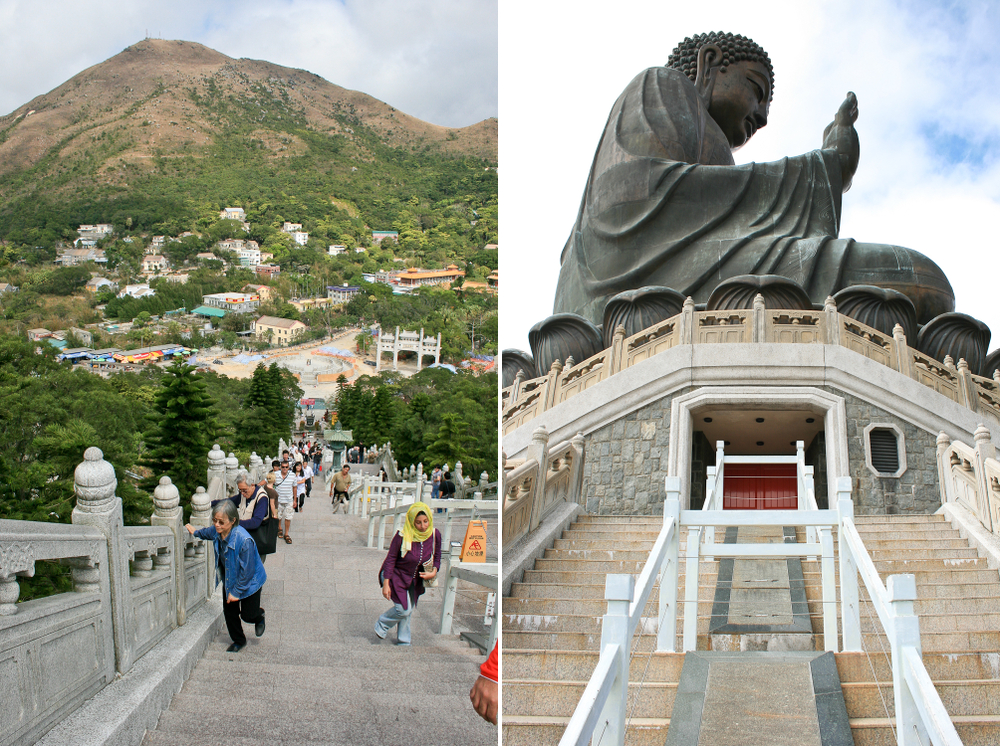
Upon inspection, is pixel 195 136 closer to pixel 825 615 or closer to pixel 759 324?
pixel 759 324

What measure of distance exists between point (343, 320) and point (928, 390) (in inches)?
1252

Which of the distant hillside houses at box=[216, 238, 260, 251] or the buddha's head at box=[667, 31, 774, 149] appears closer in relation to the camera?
the buddha's head at box=[667, 31, 774, 149]

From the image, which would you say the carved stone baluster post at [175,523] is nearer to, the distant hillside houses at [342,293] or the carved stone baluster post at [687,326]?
the carved stone baluster post at [687,326]

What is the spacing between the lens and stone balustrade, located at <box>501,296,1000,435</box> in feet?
26.8

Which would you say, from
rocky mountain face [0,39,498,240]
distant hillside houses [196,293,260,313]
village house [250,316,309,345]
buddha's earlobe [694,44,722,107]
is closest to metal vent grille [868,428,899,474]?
buddha's earlobe [694,44,722,107]

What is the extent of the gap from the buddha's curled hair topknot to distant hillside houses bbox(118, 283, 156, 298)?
2852 cm

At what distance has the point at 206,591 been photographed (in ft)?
16.3

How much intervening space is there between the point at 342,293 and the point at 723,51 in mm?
26716

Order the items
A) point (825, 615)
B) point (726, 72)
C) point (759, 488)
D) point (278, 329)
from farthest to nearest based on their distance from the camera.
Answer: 1. point (278, 329)
2. point (726, 72)
3. point (759, 488)
4. point (825, 615)

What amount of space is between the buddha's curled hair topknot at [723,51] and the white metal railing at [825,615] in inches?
518

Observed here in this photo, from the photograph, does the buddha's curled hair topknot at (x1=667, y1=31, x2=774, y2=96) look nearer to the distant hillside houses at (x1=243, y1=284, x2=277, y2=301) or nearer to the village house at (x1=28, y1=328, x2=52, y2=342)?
the village house at (x1=28, y1=328, x2=52, y2=342)

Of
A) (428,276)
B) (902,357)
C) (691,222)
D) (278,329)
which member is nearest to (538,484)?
(902,357)

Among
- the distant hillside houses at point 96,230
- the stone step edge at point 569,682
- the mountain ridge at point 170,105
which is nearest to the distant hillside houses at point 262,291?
the distant hillside houses at point 96,230

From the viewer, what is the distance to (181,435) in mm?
10727
